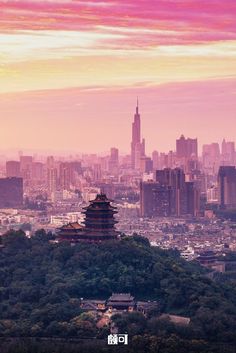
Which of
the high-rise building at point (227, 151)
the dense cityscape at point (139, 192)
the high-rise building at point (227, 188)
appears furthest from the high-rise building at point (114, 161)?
the high-rise building at point (227, 188)

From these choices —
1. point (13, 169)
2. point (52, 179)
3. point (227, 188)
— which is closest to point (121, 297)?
point (227, 188)

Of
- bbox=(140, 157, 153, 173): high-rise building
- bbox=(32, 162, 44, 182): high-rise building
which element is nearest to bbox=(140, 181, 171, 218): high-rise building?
bbox=(32, 162, 44, 182): high-rise building

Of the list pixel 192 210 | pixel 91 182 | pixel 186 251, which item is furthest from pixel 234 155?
pixel 186 251

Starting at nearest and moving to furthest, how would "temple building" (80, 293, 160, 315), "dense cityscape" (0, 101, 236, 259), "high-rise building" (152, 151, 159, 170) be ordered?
"temple building" (80, 293, 160, 315) → "dense cityscape" (0, 101, 236, 259) → "high-rise building" (152, 151, 159, 170)

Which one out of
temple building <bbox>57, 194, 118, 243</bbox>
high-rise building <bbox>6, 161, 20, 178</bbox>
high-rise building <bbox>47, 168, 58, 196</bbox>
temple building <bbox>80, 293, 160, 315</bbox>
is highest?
high-rise building <bbox>6, 161, 20, 178</bbox>

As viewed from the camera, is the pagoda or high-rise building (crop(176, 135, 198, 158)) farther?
high-rise building (crop(176, 135, 198, 158))

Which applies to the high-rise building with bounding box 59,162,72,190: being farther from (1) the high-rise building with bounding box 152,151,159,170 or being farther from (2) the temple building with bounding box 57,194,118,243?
(2) the temple building with bounding box 57,194,118,243

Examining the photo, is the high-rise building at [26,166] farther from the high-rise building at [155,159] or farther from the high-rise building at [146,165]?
the high-rise building at [155,159]

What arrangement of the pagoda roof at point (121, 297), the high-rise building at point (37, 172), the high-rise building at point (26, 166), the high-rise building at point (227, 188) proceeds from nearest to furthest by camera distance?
the pagoda roof at point (121, 297), the high-rise building at point (227, 188), the high-rise building at point (26, 166), the high-rise building at point (37, 172)
